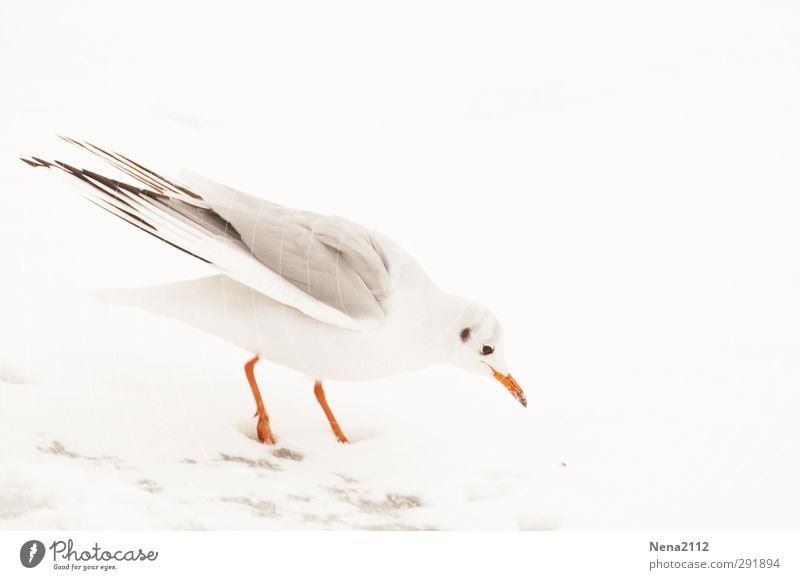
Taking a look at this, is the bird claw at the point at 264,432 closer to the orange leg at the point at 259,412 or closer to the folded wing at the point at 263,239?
the orange leg at the point at 259,412

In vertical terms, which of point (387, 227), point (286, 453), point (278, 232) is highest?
point (387, 227)

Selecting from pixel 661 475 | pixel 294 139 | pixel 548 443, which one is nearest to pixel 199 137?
pixel 294 139

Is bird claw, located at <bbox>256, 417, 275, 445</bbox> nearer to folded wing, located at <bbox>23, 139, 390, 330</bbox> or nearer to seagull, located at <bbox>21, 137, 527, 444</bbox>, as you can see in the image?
seagull, located at <bbox>21, 137, 527, 444</bbox>

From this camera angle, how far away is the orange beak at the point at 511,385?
128 cm

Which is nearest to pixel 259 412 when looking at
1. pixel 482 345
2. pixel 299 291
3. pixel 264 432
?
pixel 264 432

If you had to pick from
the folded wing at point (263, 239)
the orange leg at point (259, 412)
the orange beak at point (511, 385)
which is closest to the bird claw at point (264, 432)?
the orange leg at point (259, 412)

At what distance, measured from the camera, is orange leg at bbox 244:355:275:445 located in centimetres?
125

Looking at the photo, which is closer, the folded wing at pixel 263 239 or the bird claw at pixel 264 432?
the folded wing at pixel 263 239

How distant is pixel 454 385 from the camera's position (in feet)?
4.62

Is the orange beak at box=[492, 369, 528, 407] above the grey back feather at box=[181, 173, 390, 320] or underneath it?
underneath

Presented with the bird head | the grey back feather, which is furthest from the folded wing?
the bird head

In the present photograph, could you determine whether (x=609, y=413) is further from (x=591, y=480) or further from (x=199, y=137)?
(x=199, y=137)

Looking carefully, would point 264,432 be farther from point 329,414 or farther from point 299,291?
point 299,291

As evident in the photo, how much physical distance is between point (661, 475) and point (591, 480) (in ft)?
0.34
